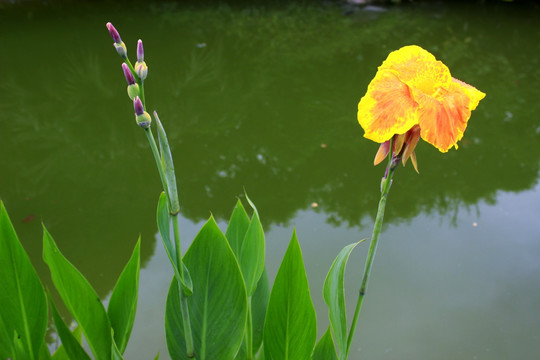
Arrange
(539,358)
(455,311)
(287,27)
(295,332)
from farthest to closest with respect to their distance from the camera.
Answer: (287,27) < (455,311) < (539,358) < (295,332)

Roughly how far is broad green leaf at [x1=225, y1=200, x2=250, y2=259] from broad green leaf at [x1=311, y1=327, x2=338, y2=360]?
232 mm

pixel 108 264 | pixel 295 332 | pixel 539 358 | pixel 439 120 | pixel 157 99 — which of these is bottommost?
pixel 539 358

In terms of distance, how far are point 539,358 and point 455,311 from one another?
0.82 ft

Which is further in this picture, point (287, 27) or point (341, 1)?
point (341, 1)

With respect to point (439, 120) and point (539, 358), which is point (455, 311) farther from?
point (439, 120)

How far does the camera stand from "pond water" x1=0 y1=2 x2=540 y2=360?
5.01 ft

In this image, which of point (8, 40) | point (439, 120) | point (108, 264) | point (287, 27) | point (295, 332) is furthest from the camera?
point (287, 27)

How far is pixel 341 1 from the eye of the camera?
14.3ft

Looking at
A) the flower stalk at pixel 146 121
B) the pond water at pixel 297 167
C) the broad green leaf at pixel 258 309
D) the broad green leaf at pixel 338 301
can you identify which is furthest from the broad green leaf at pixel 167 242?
the pond water at pixel 297 167

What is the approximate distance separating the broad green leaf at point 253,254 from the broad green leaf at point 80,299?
10.1 inches

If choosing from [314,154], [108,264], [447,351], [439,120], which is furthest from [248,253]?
[314,154]

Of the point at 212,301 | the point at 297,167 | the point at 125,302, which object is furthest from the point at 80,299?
the point at 297,167

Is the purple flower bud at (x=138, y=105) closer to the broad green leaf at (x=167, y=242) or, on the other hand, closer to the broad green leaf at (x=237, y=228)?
the broad green leaf at (x=167, y=242)

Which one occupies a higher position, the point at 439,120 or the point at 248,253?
the point at 439,120
